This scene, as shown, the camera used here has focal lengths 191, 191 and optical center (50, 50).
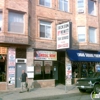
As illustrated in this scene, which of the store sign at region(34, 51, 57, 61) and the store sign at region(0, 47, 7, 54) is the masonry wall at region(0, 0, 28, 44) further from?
the store sign at region(34, 51, 57, 61)

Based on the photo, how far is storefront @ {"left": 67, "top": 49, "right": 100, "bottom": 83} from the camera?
19931 millimetres

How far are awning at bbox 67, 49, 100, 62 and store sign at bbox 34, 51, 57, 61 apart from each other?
5.26 feet

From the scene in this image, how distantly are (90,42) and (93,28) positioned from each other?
1.92m

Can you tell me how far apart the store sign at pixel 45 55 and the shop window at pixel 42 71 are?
49 centimetres

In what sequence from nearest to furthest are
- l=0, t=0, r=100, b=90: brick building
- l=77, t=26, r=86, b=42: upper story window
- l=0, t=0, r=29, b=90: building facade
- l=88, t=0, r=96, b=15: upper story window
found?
l=0, t=0, r=29, b=90: building facade
l=0, t=0, r=100, b=90: brick building
l=77, t=26, r=86, b=42: upper story window
l=88, t=0, r=96, b=15: upper story window

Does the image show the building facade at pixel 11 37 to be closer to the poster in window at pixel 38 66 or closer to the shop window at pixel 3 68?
the shop window at pixel 3 68

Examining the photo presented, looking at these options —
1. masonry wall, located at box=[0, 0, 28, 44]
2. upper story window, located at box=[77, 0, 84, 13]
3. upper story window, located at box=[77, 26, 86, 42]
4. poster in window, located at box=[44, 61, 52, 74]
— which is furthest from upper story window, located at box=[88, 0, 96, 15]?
masonry wall, located at box=[0, 0, 28, 44]

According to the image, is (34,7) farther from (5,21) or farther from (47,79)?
(47,79)

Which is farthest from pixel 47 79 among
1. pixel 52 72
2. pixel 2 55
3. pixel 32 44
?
pixel 2 55

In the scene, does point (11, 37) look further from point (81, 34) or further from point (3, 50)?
point (81, 34)

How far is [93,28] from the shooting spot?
22.4m

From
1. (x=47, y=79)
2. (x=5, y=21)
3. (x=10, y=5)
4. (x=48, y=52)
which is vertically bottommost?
(x=47, y=79)

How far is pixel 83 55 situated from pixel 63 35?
4.32m

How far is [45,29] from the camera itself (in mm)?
19344
